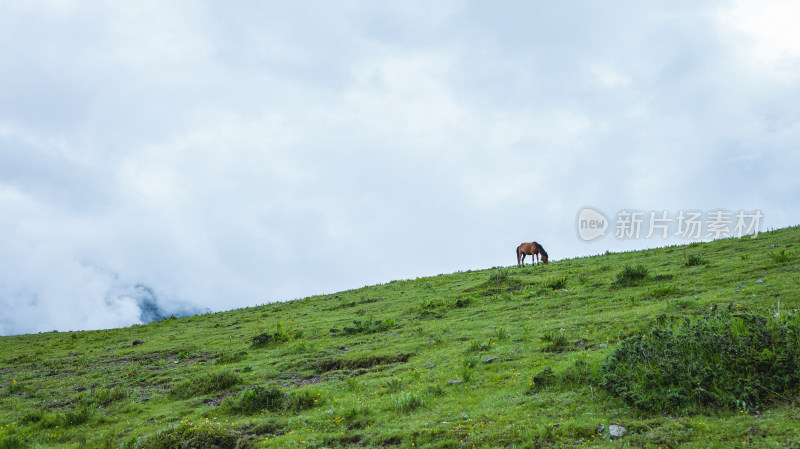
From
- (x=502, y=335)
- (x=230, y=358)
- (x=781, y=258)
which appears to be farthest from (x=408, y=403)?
(x=781, y=258)

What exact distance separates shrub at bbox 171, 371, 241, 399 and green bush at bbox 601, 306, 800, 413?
11.4 m

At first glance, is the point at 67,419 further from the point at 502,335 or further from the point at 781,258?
the point at 781,258

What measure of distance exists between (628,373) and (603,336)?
434 centimetres

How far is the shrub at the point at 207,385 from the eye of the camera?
14758 millimetres

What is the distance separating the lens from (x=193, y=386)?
1503 centimetres

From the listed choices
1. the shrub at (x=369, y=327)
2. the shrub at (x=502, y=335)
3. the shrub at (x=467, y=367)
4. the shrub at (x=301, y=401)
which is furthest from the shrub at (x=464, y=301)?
the shrub at (x=301, y=401)

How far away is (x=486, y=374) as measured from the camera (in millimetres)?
12031

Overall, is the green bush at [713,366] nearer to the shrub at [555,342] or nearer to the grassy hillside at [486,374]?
the grassy hillside at [486,374]

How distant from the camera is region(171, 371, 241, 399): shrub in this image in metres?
14.8

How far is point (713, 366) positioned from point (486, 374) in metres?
5.26

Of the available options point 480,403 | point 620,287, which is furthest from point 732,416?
point 620,287

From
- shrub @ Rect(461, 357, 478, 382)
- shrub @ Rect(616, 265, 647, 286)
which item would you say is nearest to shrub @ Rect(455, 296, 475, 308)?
shrub @ Rect(616, 265, 647, 286)

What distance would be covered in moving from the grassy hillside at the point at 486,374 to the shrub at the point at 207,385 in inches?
1.9

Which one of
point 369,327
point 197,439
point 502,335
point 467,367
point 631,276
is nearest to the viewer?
point 197,439
